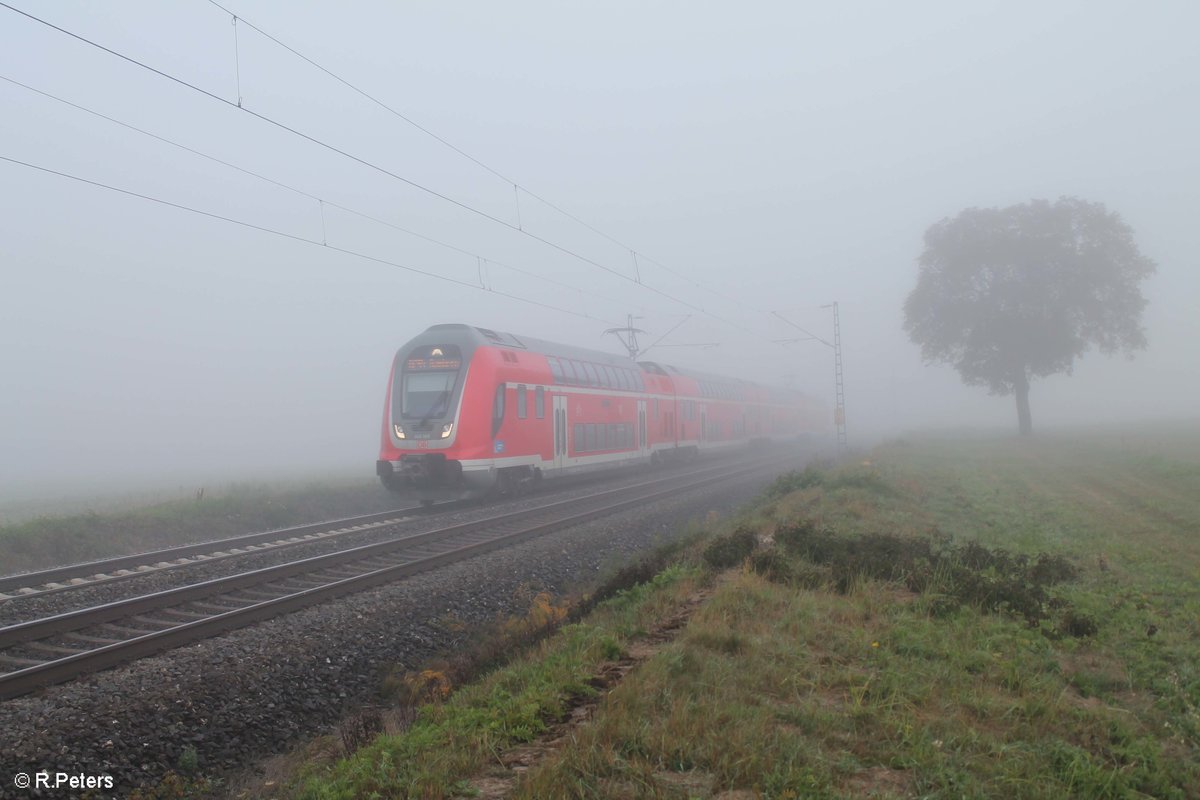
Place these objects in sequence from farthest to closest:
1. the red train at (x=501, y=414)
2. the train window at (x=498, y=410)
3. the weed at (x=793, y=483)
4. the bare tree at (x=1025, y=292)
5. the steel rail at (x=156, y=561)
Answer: the bare tree at (x=1025, y=292), the train window at (x=498, y=410), the red train at (x=501, y=414), the weed at (x=793, y=483), the steel rail at (x=156, y=561)

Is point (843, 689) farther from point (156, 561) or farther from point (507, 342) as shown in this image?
point (507, 342)

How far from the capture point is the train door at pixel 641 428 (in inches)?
1089

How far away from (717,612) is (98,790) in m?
4.35

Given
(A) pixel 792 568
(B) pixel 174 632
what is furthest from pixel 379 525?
(A) pixel 792 568

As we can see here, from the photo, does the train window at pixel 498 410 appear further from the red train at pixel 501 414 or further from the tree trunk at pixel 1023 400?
the tree trunk at pixel 1023 400

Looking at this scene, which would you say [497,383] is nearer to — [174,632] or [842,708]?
[174,632]

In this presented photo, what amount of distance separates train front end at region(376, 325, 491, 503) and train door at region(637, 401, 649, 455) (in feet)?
31.1

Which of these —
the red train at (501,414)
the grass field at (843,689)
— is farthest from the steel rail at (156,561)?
the grass field at (843,689)

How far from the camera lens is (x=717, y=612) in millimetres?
6668

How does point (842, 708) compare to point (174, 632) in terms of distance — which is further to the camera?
point (174, 632)

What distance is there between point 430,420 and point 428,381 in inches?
39.9

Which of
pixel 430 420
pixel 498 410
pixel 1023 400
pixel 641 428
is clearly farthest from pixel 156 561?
pixel 1023 400

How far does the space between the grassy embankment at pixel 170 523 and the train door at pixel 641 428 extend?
9106 mm

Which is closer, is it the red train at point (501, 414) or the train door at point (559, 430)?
the red train at point (501, 414)
